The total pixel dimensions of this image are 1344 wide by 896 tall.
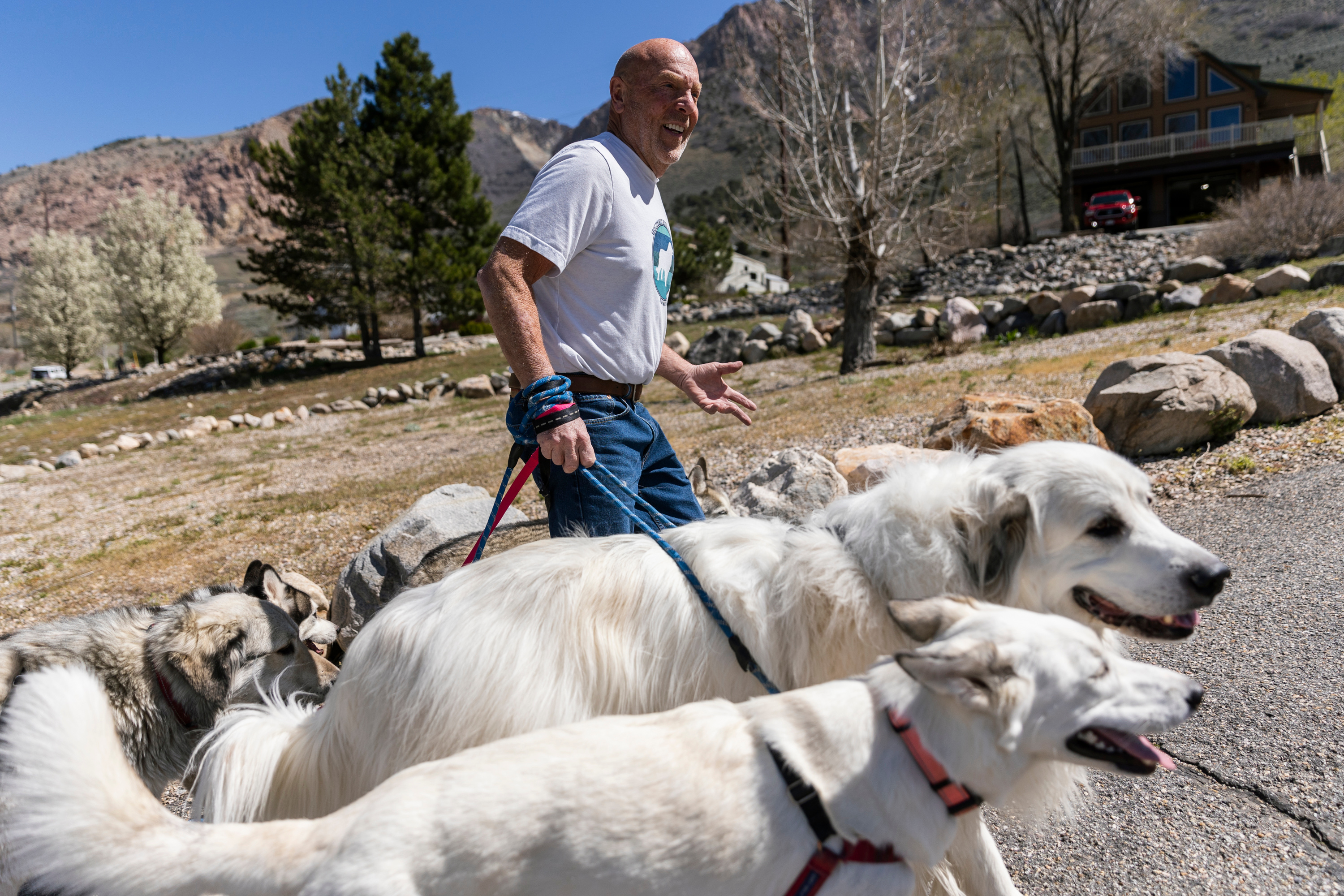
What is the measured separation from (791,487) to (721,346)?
50.2 feet

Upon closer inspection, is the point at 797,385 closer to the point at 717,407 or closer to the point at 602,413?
the point at 717,407

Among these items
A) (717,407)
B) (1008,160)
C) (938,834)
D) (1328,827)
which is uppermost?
(1008,160)

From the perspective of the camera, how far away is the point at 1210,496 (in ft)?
19.8

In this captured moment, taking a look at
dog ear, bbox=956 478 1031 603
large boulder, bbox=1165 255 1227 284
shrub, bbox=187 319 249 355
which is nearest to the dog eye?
dog ear, bbox=956 478 1031 603

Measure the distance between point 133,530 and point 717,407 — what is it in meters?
9.95

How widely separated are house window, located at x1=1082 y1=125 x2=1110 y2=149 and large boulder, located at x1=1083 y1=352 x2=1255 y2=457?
47701mm

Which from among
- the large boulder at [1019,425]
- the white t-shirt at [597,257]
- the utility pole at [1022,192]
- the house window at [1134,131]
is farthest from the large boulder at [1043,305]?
the house window at [1134,131]

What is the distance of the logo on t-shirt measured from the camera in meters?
3.15

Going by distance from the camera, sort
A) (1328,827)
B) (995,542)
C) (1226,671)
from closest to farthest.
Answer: (995,542), (1328,827), (1226,671)

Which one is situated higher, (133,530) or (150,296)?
(150,296)

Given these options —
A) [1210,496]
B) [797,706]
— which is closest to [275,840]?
[797,706]

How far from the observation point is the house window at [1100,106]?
45344 mm

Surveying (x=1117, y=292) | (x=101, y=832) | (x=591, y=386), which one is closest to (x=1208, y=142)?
(x=1117, y=292)

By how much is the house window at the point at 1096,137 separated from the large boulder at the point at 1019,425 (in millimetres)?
49176
